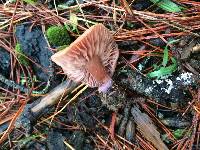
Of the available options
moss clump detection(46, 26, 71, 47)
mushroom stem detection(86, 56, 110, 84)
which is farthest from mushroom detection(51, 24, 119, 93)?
moss clump detection(46, 26, 71, 47)

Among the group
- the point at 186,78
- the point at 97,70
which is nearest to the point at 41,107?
the point at 97,70

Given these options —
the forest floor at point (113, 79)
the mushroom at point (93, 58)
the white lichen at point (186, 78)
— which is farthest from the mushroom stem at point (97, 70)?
the white lichen at point (186, 78)

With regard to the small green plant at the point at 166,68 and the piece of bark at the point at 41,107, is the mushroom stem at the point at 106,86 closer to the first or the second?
the piece of bark at the point at 41,107

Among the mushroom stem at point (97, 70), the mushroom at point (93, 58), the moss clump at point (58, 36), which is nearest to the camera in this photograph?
the mushroom at point (93, 58)

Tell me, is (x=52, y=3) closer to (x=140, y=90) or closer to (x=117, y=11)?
(x=117, y=11)

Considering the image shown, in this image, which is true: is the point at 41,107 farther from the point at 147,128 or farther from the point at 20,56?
the point at 147,128

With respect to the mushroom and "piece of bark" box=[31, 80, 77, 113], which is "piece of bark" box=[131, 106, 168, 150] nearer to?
the mushroom
